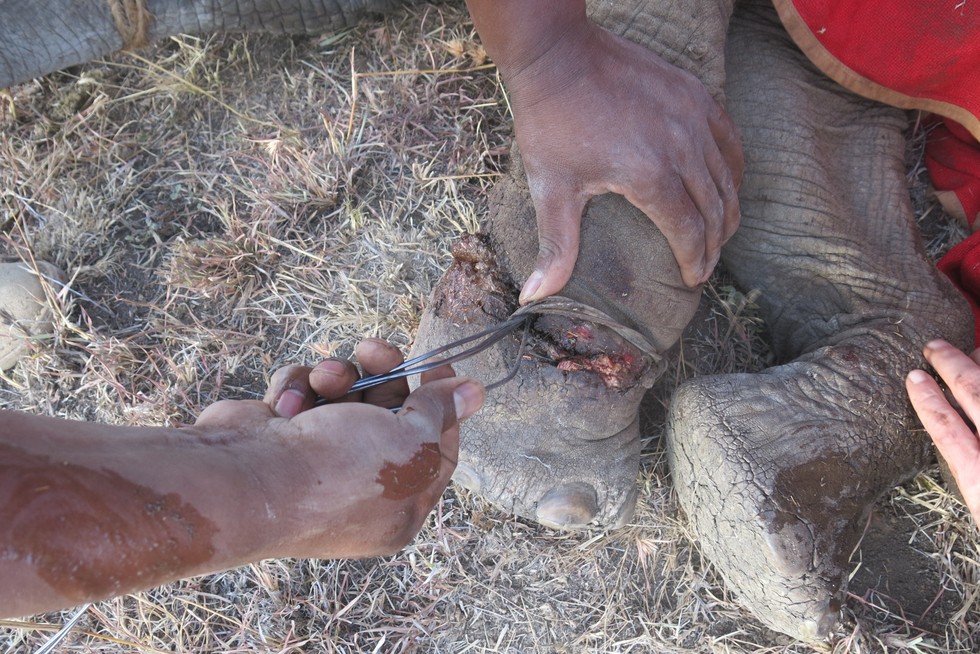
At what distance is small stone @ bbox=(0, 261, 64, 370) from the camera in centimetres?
211

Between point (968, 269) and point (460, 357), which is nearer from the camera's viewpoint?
point (460, 357)

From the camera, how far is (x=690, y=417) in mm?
1617

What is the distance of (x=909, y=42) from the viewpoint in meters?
1.80

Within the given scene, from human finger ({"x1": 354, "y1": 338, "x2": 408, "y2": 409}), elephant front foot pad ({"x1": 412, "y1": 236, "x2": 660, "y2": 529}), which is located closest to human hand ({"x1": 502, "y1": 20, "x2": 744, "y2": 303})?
elephant front foot pad ({"x1": 412, "y1": 236, "x2": 660, "y2": 529})

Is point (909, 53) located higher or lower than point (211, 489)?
lower

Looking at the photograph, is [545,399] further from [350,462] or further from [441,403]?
[350,462]

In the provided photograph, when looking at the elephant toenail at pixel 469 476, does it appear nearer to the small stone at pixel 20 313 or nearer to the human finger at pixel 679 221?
the human finger at pixel 679 221

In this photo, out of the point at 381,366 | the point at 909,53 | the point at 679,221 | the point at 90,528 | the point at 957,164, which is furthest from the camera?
the point at 957,164

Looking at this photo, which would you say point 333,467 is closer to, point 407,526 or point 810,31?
point 407,526

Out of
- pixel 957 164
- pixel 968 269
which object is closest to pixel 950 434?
pixel 968 269

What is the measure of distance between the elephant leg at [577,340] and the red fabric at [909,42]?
0.43 m

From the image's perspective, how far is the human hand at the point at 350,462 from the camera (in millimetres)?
967

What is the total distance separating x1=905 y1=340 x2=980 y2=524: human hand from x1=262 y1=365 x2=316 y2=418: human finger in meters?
1.43

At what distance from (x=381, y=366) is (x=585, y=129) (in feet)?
2.06
